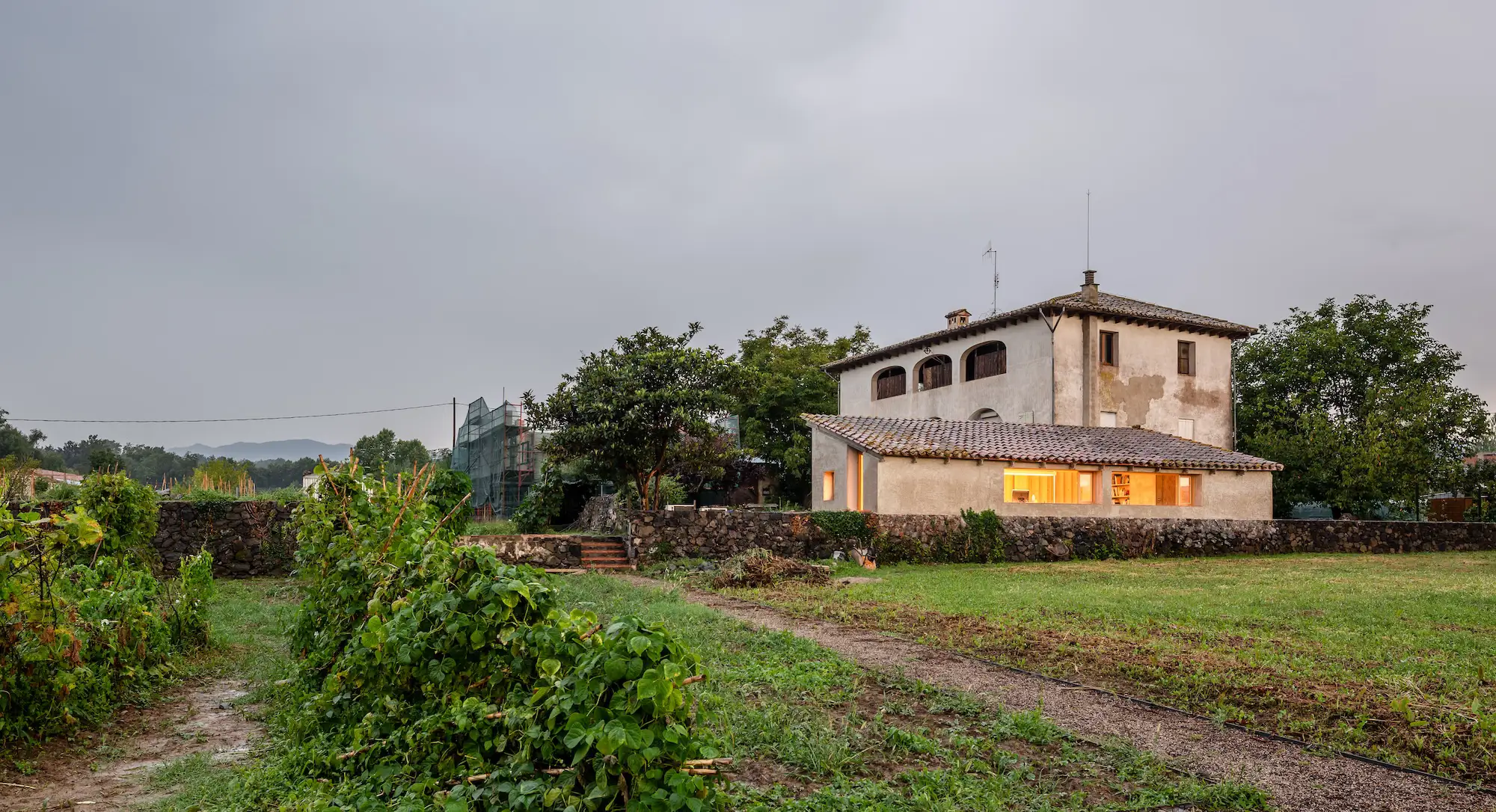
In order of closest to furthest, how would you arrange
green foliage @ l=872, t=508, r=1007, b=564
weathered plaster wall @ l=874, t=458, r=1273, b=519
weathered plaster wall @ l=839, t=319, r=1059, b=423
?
green foliage @ l=872, t=508, r=1007, b=564, weathered plaster wall @ l=874, t=458, r=1273, b=519, weathered plaster wall @ l=839, t=319, r=1059, b=423

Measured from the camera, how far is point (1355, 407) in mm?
35500

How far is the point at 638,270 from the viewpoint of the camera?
48125mm

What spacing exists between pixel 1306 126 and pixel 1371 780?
920 inches

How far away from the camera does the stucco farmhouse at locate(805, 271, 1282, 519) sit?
20750mm

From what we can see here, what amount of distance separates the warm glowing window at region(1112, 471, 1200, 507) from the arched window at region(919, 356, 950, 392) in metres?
7.82

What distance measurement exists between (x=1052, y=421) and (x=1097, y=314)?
12.4 feet

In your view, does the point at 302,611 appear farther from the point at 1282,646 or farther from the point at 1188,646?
the point at 1282,646

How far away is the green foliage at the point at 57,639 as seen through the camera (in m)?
4.32

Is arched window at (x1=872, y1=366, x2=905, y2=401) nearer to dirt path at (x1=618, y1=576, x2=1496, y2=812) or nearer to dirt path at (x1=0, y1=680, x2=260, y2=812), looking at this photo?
dirt path at (x1=618, y1=576, x2=1496, y2=812)

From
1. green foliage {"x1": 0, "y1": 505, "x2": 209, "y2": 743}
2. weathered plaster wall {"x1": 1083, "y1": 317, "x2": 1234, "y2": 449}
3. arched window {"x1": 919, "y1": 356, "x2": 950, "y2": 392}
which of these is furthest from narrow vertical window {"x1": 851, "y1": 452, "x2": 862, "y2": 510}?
green foliage {"x1": 0, "y1": 505, "x2": 209, "y2": 743}

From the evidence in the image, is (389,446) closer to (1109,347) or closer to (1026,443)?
(1109,347)

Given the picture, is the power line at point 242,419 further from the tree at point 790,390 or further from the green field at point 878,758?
the green field at point 878,758

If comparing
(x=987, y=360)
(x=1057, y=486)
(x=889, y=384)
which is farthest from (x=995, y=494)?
(x=889, y=384)

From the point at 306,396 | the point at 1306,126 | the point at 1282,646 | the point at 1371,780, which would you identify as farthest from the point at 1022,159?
the point at 306,396
